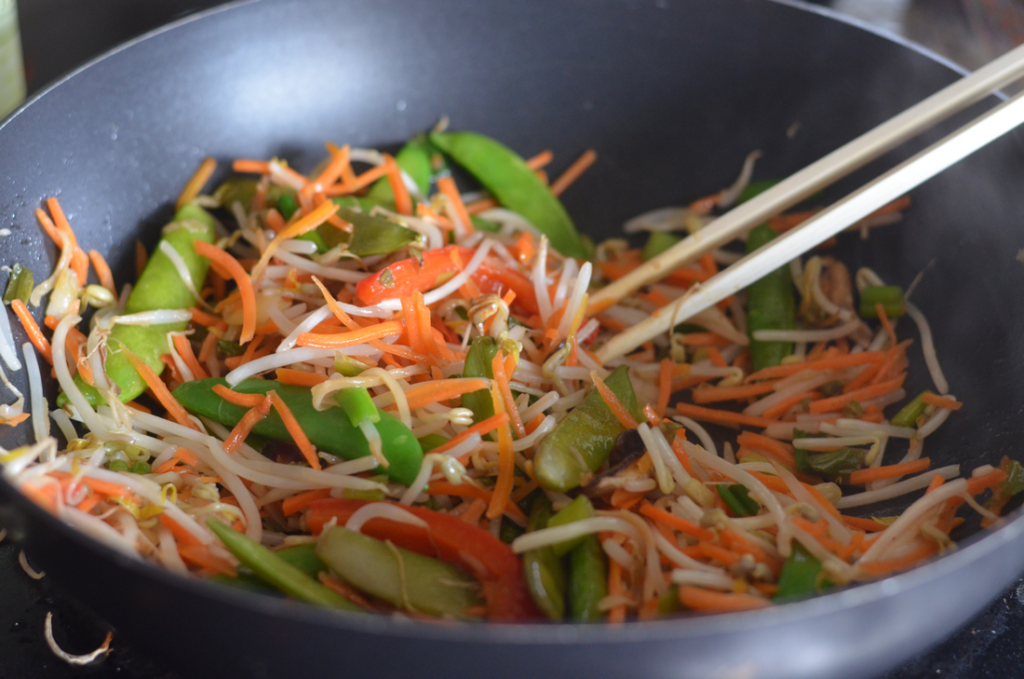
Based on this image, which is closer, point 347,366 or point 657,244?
point 347,366

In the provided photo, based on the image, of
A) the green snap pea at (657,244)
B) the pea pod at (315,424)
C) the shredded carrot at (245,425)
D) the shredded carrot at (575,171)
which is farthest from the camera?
the shredded carrot at (575,171)

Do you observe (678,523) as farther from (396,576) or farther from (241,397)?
(241,397)

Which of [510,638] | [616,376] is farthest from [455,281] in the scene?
[510,638]

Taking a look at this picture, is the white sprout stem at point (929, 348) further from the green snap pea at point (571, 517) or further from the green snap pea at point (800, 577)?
the green snap pea at point (571, 517)

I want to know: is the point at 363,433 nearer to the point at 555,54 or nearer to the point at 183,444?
the point at 183,444

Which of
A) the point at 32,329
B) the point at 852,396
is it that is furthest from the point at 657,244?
the point at 32,329

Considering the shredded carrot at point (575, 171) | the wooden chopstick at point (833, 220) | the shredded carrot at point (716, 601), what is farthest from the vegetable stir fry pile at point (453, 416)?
the shredded carrot at point (575, 171)
